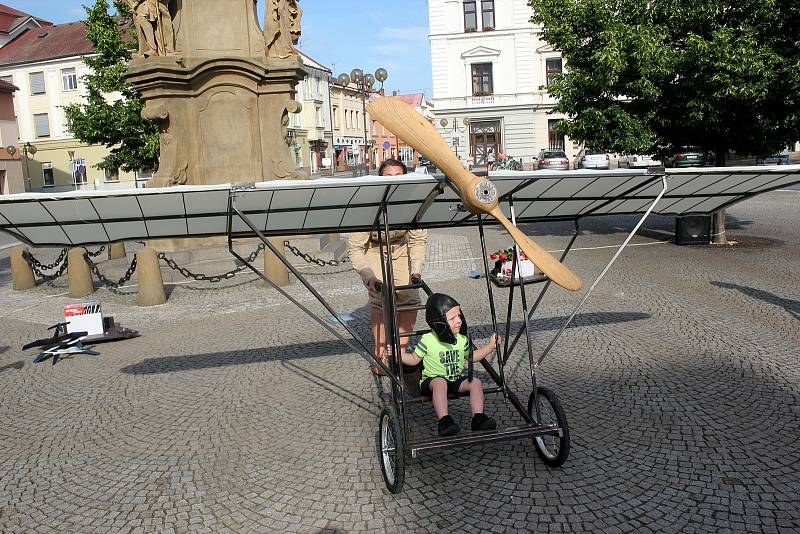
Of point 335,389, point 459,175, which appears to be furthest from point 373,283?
point 459,175

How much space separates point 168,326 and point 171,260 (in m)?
3.89

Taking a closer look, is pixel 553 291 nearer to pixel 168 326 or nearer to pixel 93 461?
pixel 168 326

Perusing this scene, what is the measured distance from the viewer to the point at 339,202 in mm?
5645

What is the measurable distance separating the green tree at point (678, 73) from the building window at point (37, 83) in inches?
2448

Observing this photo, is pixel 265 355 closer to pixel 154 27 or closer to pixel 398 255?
pixel 398 255

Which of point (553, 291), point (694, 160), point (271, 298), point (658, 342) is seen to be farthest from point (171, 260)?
point (694, 160)

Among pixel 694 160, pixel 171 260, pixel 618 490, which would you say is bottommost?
pixel 618 490

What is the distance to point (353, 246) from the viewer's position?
23.5ft

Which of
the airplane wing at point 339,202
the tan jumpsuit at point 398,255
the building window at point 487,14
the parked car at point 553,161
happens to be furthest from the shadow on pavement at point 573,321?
the building window at point 487,14

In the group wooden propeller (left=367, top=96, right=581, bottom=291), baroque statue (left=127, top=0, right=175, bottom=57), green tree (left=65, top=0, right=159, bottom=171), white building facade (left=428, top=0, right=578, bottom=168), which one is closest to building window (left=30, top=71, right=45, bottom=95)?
white building facade (left=428, top=0, right=578, bottom=168)

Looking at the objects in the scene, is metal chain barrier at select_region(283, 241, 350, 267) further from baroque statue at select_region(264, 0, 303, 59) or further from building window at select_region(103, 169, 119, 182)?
building window at select_region(103, 169, 119, 182)

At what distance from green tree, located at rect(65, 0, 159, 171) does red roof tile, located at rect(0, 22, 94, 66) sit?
128ft

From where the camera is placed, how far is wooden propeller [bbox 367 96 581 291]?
4504 mm

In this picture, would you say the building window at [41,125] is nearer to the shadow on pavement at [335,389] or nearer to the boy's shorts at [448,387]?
the shadow on pavement at [335,389]
